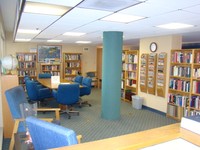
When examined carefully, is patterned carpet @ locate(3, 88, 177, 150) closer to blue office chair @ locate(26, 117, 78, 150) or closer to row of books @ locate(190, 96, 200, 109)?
row of books @ locate(190, 96, 200, 109)

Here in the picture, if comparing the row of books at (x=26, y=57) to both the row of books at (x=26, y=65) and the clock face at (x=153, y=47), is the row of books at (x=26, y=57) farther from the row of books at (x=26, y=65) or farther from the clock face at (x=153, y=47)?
the clock face at (x=153, y=47)

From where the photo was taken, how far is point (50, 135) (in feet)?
4.51

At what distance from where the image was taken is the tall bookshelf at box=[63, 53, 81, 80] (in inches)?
352

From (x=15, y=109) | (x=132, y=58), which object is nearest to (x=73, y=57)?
(x=132, y=58)

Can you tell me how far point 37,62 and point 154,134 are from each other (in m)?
7.89

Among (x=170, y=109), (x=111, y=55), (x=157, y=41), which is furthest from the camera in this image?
(x=157, y=41)

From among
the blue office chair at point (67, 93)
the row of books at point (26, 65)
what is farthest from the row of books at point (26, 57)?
the blue office chair at point (67, 93)

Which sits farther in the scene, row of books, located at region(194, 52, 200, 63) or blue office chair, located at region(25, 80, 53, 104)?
blue office chair, located at region(25, 80, 53, 104)

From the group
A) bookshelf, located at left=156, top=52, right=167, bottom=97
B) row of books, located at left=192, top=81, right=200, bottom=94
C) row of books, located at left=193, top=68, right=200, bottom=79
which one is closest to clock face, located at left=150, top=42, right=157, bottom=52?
bookshelf, located at left=156, top=52, right=167, bottom=97

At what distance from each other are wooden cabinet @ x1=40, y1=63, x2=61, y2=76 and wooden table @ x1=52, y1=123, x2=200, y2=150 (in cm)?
768

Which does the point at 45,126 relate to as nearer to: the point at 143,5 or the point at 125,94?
the point at 143,5

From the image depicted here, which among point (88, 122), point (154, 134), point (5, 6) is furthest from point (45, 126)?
point (88, 122)

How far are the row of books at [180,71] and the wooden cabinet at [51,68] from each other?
5.45 meters

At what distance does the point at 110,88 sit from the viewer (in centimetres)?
464
